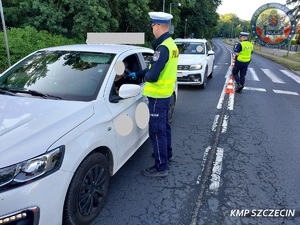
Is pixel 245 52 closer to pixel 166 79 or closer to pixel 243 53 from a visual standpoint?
pixel 243 53

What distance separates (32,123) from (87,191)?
0.79m

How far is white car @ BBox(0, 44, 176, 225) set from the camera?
1.81 m

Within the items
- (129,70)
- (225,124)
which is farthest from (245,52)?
(129,70)

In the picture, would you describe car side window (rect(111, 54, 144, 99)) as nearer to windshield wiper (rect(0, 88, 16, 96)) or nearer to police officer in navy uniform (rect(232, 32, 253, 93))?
windshield wiper (rect(0, 88, 16, 96))

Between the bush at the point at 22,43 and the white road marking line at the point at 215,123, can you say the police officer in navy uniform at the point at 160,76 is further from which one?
the bush at the point at 22,43

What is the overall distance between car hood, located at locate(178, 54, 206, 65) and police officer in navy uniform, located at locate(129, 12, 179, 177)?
5354 millimetres

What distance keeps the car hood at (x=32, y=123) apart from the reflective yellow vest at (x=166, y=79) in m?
0.87

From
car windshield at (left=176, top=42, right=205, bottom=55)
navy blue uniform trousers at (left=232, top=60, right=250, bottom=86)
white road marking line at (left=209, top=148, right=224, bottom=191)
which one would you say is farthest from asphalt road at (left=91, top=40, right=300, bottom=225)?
car windshield at (left=176, top=42, right=205, bottom=55)

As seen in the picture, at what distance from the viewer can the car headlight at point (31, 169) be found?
1.74 meters

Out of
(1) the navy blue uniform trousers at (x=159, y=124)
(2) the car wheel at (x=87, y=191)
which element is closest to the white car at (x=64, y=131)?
(2) the car wheel at (x=87, y=191)

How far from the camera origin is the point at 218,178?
338 cm

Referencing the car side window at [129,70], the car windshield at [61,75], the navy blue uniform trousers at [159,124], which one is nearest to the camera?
the car windshield at [61,75]

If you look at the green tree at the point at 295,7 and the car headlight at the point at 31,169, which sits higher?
the green tree at the point at 295,7

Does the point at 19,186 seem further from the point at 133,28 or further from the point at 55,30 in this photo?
the point at 133,28
